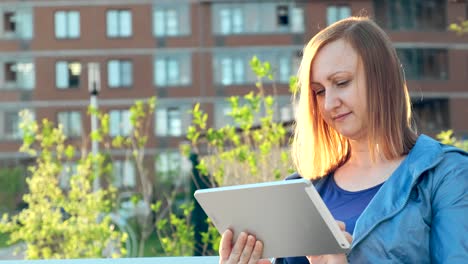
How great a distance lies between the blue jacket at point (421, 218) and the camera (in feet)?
6.52

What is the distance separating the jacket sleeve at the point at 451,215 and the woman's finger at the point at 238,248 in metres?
0.40

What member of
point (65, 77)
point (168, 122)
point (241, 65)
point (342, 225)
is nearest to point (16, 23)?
point (65, 77)

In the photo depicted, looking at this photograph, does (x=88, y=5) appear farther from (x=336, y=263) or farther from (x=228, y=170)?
(x=336, y=263)

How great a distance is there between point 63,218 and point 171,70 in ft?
96.4

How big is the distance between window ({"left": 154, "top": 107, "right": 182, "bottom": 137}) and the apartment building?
1.5 inches

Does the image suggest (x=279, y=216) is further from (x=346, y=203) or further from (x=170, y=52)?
(x=170, y=52)

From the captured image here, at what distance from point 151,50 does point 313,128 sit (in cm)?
3472

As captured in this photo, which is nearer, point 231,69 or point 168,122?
point 231,69

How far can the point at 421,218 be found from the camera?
2012 mm

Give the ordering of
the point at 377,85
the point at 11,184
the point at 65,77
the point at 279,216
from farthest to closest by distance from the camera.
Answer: the point at 65,77 → the point at 11,184 → the point at 377,85 → the point at 279,216

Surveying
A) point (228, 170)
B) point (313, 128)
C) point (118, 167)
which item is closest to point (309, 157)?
point (313, 128)

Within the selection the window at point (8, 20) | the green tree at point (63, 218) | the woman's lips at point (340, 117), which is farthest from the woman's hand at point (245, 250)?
the window at point (8, 20)

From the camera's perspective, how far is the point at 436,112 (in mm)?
37188

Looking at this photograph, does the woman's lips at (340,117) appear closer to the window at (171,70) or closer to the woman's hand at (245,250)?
the woman's hand at (245,250)
